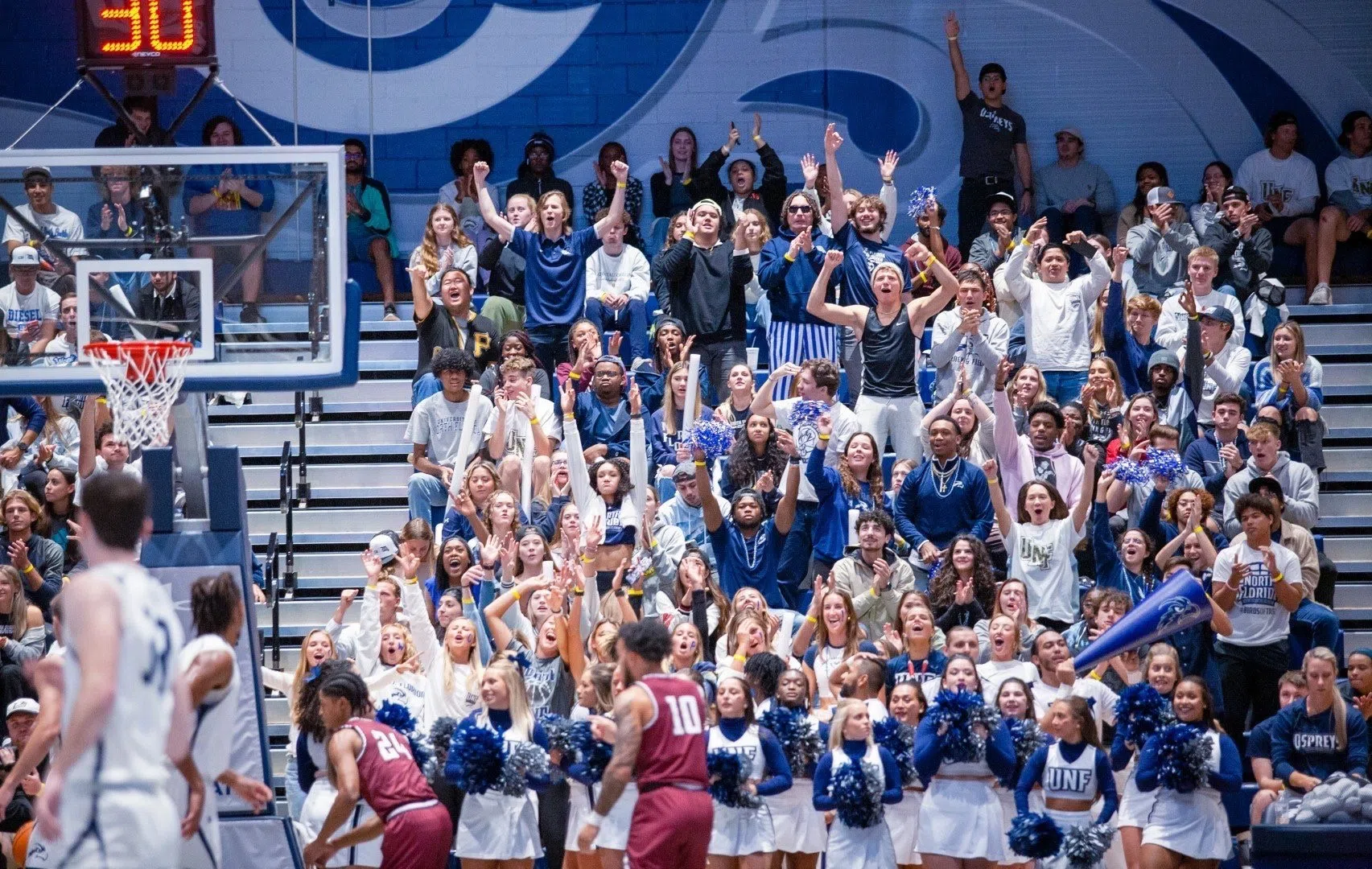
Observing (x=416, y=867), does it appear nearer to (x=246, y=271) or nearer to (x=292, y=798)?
(x=292, y=798)

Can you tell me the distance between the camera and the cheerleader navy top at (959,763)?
10.8 meters

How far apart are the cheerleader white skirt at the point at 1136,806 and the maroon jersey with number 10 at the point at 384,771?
3959 mm

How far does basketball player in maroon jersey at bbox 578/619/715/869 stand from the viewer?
8.77 m

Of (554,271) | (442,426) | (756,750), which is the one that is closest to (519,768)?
(756,750)

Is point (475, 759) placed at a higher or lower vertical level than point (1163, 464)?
lower

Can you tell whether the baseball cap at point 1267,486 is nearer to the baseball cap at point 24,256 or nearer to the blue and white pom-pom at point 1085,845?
the blue and white pom-pom at point 1085,845

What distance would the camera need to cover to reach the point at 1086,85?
63.2ft

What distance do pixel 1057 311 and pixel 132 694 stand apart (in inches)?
383

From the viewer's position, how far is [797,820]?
1109 cm

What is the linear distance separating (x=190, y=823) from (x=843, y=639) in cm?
523

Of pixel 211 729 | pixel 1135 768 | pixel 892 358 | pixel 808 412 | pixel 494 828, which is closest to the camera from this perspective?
pixel 211 729

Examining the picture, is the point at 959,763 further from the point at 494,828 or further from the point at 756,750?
the point at 494,828

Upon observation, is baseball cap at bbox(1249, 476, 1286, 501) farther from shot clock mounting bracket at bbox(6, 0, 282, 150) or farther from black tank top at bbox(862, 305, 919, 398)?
shot clock mounting bracket at bbox(6, 0, 282, 150)

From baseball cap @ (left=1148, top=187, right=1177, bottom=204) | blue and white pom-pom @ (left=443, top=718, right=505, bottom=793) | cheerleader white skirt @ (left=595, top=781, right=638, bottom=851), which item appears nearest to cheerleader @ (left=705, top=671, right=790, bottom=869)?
cheerleader white skirt @ (left=595, top=781, right=638, bottom=851)
